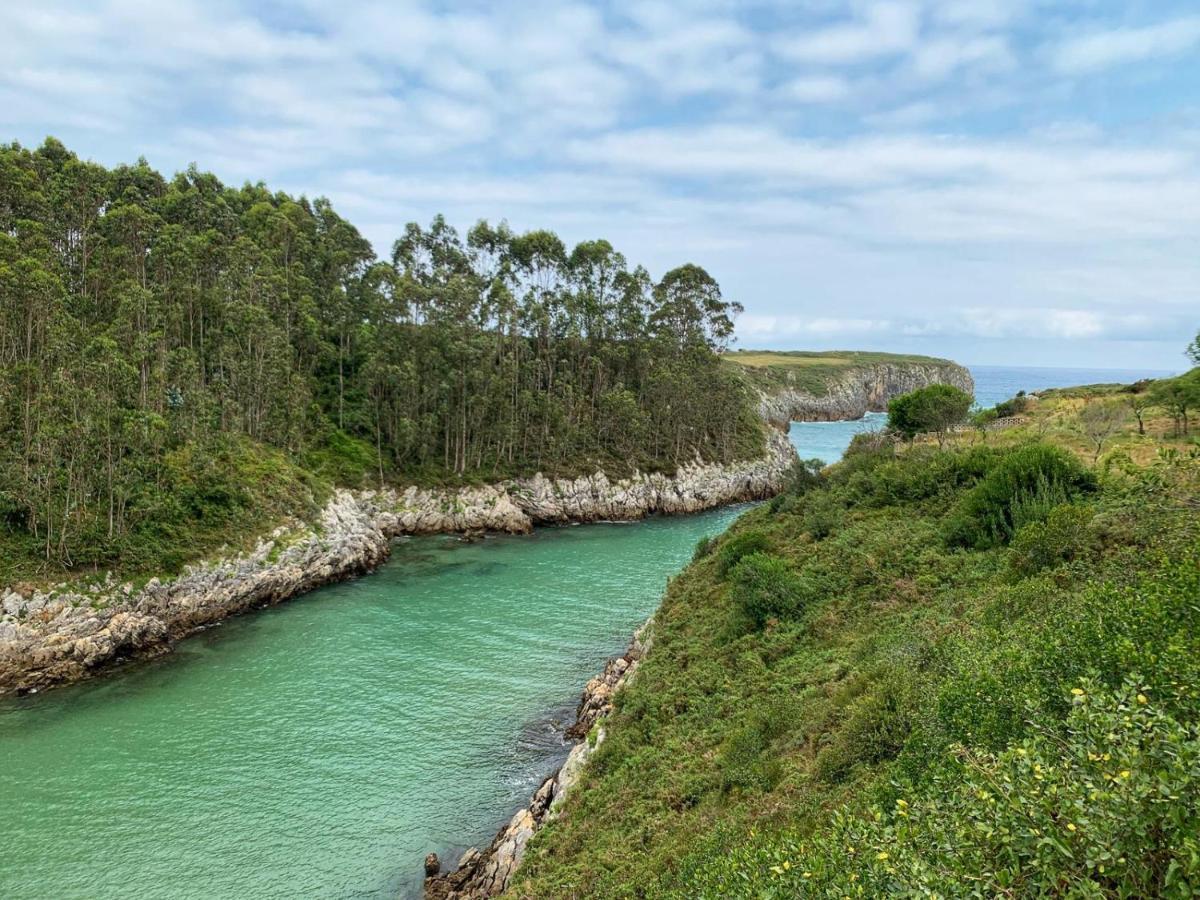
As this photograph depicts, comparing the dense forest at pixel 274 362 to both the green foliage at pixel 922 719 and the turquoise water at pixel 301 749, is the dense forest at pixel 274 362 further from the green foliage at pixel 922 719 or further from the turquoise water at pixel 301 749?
the green foliage at pixel 922 719

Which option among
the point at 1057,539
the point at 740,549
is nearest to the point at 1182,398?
the point at 1057,539

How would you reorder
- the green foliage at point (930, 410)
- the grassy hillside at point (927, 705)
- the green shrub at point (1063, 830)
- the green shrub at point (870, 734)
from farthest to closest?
the green foliage at point (930, 410) → the green shrub at point (870, 734) → the grassy hillside at point (927, 705) → the green shrub at point (1063, 830)

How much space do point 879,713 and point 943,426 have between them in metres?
29.4

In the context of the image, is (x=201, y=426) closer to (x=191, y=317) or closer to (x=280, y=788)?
(x=191, y=317)

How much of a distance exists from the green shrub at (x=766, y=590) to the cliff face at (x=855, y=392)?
89.8 m

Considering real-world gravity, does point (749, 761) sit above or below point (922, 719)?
below

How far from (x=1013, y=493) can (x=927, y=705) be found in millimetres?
13038

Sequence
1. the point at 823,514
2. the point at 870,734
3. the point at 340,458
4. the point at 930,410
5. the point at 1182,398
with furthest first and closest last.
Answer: the point at 340,458
the point at 930,410
the point at 1182,398
the point at 823,514
the point at 870,734

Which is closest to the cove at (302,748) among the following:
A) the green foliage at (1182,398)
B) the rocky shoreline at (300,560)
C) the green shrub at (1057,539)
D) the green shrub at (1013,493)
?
the rocky shoreline at (300,560)

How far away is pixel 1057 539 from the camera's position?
1485 centimetres

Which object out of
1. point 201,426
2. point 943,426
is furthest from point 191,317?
point 943,426

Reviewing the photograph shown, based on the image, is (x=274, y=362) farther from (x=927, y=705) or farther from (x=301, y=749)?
(x=927, y=705)

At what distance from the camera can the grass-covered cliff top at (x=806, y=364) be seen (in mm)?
134875

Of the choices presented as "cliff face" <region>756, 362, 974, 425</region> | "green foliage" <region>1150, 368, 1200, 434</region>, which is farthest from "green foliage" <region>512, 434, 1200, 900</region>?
"cliff face" <region>756, 362, 974, 425</region>
